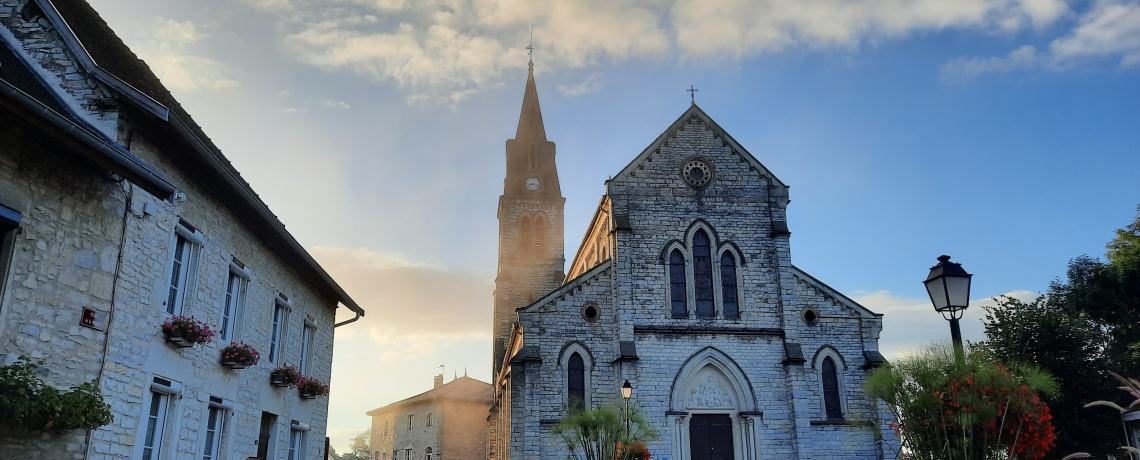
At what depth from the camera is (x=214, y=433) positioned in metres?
11.8

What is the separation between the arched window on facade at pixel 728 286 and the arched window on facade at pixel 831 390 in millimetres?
3039

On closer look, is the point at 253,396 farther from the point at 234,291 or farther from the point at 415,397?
the point at 415,397

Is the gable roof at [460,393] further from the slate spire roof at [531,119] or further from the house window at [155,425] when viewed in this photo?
the house window at [155,425]

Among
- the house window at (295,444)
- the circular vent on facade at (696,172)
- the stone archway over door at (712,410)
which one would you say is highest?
the circular vent on facade at (696,172)

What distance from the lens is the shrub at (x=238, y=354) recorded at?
A: 11648 millimetres

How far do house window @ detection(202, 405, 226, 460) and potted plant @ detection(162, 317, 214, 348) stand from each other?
2.05m

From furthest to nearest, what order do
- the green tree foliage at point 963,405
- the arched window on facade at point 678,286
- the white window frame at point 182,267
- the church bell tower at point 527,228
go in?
the church bell tower at point 527,228
the arched window on facade at point 678,286
the white window frame at point 182,267
the green tree foliage at point 963,405

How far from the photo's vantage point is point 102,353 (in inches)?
324

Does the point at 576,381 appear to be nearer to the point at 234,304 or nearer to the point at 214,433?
the point at 234,304

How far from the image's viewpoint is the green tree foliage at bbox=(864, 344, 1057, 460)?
311 inches

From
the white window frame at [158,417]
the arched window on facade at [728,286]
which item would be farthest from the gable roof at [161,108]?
the arched window on facade at [728,286]

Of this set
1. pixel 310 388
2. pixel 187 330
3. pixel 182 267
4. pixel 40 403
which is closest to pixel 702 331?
pixel 310 388

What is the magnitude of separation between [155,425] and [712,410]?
15880 millimetres

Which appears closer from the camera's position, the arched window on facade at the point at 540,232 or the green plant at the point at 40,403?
the green plant at the point at 40,403
